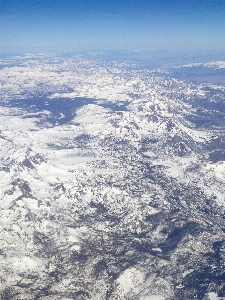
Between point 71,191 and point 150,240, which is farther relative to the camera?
point 71,191

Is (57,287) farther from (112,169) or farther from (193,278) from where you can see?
(112,169)

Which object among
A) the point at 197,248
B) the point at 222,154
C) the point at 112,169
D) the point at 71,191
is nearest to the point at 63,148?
the point at 112,169

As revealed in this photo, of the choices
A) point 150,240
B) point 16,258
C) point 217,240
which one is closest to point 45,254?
point 16,258

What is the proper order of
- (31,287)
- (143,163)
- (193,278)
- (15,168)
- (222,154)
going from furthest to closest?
(222,154) < (143,163) < (15,168) < (193,278) < (31,287)

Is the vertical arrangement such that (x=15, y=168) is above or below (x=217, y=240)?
above

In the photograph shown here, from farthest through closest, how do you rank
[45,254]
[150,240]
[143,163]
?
[143,163] → [150,240] → [45,254]

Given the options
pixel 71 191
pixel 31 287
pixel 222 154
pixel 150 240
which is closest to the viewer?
pixel 31 287

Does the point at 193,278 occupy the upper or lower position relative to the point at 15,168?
lower

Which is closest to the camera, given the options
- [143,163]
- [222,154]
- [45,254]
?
[45,254]

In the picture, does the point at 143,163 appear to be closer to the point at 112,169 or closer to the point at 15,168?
the point at 112,169
